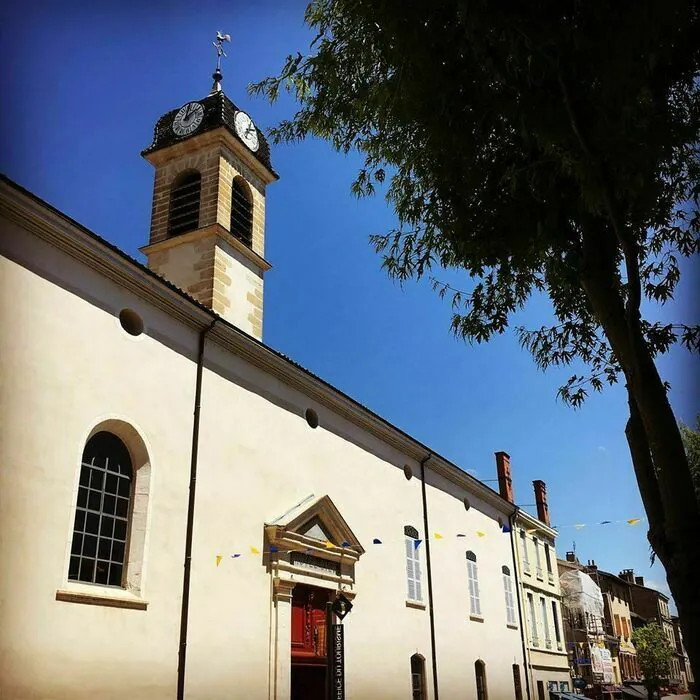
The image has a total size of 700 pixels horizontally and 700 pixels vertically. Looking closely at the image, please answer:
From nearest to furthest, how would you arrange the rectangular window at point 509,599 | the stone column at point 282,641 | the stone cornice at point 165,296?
1. the stone cornice at point 165,296
2. the stone column at point 282,641
3. the rectangular window at point 509,599

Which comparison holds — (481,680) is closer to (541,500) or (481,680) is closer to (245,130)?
(541,500)

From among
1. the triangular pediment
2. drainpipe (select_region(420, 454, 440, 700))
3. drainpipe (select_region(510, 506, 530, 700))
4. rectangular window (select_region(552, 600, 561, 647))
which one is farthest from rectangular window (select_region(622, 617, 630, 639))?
the triangular pediment

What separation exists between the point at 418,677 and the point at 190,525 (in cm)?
990

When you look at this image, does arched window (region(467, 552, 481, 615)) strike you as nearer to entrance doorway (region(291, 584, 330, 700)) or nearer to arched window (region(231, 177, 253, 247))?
entrance doorway (region(291, 584, 330, 700))

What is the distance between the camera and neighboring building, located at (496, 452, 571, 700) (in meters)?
29.3

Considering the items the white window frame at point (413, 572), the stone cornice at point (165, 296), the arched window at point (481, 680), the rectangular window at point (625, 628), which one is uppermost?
the stone cornice at point (165, 296)

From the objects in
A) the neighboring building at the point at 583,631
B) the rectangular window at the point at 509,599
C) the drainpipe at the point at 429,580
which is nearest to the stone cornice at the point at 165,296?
the drainpipe at the point at 429,580

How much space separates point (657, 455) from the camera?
5297mm

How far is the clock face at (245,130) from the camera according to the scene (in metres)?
22.0

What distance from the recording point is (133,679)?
11.0 m

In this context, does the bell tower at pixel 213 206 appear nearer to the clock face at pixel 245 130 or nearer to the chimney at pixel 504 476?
the clock face at pixel 245 130

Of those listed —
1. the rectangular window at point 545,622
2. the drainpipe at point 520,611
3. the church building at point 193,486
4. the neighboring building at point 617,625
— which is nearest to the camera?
the church building at point 193,486

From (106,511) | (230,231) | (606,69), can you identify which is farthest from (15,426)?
(230,231)

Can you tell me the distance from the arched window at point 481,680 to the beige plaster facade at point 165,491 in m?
4.12
